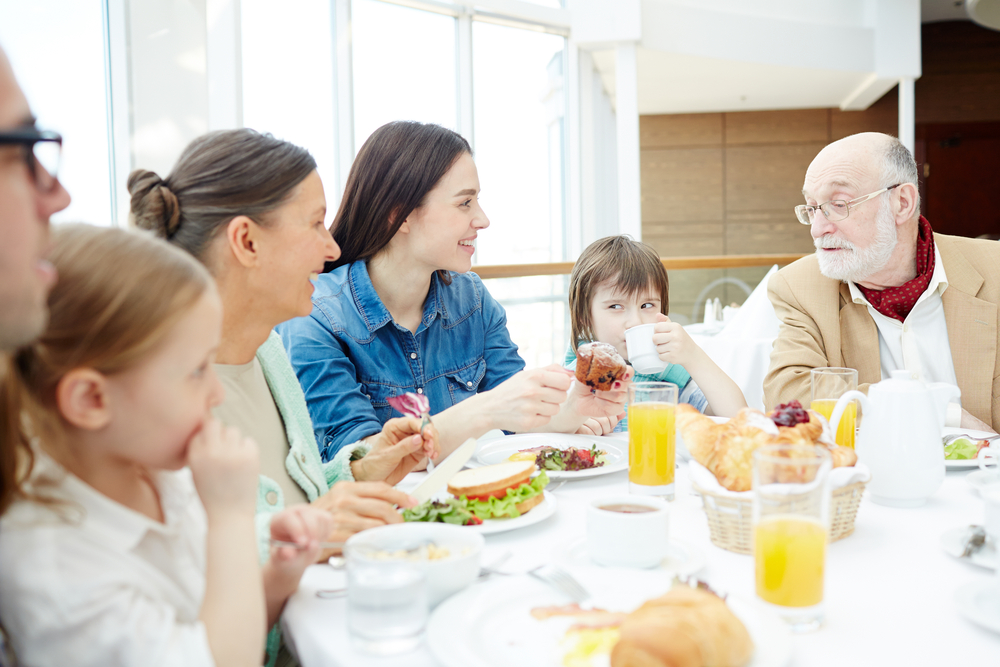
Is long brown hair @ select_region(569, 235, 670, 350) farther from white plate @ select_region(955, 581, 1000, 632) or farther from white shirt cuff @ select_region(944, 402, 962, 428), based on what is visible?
white plate @ select_region(955, 581, 1000, 632)

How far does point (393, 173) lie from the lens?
6.41 feet

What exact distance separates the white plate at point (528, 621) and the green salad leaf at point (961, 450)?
2.91 feet

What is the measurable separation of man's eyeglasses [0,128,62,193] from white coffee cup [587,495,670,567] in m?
0.73

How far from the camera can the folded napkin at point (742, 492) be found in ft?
3.25

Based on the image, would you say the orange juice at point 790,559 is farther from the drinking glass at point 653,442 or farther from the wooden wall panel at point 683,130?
the wooden wall panel at point 683,130

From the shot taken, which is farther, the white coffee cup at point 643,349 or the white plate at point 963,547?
the white coffee cup at point 643,349

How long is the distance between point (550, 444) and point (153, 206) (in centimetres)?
94

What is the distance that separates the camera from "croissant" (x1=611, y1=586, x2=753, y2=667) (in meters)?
0.65

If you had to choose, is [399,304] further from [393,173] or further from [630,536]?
[630,536]

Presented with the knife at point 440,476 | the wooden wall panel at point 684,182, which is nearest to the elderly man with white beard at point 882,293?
the knife at point 440,476

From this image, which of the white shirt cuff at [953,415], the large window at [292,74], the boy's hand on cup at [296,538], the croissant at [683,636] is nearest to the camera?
the croissant at [683,636]

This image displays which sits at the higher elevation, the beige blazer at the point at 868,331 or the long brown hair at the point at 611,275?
the long brown hair at the point at 611,275

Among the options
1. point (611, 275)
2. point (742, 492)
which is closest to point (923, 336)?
point (611, 275)

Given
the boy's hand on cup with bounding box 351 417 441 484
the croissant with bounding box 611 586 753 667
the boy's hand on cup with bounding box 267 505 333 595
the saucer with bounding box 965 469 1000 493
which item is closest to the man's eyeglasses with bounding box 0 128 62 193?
the boy's hand on cup with bounding box 267 505 333 595
